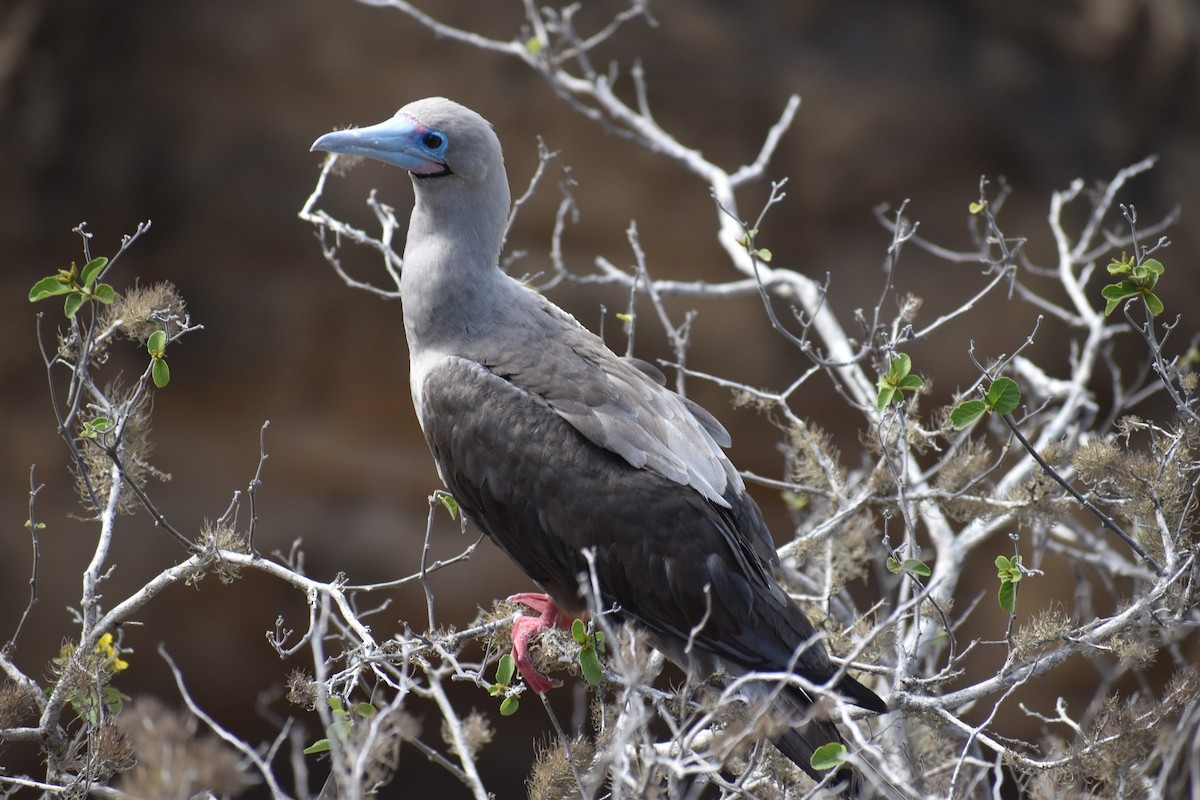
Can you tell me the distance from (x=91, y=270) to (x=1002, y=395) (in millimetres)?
2191

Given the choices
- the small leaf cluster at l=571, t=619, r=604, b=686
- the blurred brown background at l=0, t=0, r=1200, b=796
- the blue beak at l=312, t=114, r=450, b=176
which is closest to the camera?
the small leaf cluster at l=571, t=619, r=604, b=686

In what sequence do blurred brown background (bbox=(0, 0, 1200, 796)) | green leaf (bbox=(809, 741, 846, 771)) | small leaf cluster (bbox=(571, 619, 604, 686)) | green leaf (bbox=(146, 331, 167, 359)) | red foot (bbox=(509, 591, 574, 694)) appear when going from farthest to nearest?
blurred brown background (bbox=(0, 0, 1200, 796)) → red foot (bbox=(509, 591, 574, 694)) → green leaf (bbox=(146, 331, 167, 359)) → small leaf cluster (bbox=(571, 619, 604, 686)) → green leaf (bbox=(809, 741, 846, 771))

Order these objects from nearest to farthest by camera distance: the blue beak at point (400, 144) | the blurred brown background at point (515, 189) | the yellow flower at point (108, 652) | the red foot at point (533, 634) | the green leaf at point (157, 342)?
the green leaf at point (157, 342) < the yellow flower at point (108, 652) < the red foot at point (533, 634) < the blue beak at point (400, 144) < the blurred brown background at point (515, 189)

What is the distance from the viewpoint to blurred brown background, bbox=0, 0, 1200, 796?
25.0 feet

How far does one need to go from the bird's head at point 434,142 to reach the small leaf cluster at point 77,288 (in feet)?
3.07

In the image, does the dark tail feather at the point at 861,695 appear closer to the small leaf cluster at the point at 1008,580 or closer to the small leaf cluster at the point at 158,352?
the small leaf cluster at the point at 1008,580

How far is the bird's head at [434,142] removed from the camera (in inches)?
140

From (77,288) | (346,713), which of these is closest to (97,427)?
(77,288)

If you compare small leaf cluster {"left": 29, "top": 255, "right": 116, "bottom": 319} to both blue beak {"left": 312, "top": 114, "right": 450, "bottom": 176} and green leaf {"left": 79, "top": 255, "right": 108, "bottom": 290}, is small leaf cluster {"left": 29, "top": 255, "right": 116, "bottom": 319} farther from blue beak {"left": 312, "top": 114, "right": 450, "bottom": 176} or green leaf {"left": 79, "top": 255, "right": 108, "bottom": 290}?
blue beak {"left": 312, "top": 114, "right": 450, "bottom": 176}

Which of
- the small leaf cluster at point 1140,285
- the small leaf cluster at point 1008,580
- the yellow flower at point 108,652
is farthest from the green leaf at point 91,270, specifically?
the small leaf cluster at point 1140,285

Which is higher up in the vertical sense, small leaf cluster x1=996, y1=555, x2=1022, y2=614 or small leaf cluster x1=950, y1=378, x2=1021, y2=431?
small leaf cluster x1=950, y1=378, x2=1021, y2=431

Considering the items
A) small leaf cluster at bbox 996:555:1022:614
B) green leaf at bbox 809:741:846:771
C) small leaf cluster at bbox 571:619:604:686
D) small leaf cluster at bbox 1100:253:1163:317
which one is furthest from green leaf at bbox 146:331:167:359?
small leaf cluster at bbox 1100:253:1163:317

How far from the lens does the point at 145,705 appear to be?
187 cm

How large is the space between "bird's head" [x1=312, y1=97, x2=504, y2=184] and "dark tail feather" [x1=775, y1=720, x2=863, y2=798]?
1913 millimetres
